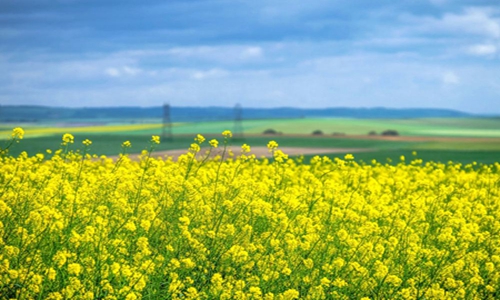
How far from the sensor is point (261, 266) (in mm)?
7367

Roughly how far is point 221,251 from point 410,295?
7.21 feet

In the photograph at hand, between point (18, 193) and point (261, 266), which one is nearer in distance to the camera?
point (261, 266)

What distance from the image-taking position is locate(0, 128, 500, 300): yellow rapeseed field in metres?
6.70

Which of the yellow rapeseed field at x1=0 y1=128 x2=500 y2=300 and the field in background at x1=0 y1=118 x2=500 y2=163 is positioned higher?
the yellow rapeseed field at x1=0 y1=128 x2=500 y2=300

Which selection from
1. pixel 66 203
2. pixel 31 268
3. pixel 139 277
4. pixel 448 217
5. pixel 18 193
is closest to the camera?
pixel 139 277

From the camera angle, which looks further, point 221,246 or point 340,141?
point 340,141

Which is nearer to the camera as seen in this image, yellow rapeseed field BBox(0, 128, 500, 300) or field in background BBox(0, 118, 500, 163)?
yellow rapeseed field BBox(0, 128, 500, 300)

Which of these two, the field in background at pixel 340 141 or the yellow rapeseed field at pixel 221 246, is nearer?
the yellow rapeseed field at pixel 221 246

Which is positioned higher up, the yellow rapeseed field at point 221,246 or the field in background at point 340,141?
the yellow rapeseed field at point 221,246

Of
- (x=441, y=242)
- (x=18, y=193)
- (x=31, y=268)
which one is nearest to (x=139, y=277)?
(x=31, y=268)

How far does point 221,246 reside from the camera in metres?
7.64

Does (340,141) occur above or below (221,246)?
below

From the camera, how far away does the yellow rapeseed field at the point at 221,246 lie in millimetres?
6699

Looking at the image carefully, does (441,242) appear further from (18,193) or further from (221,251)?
(18,193)
